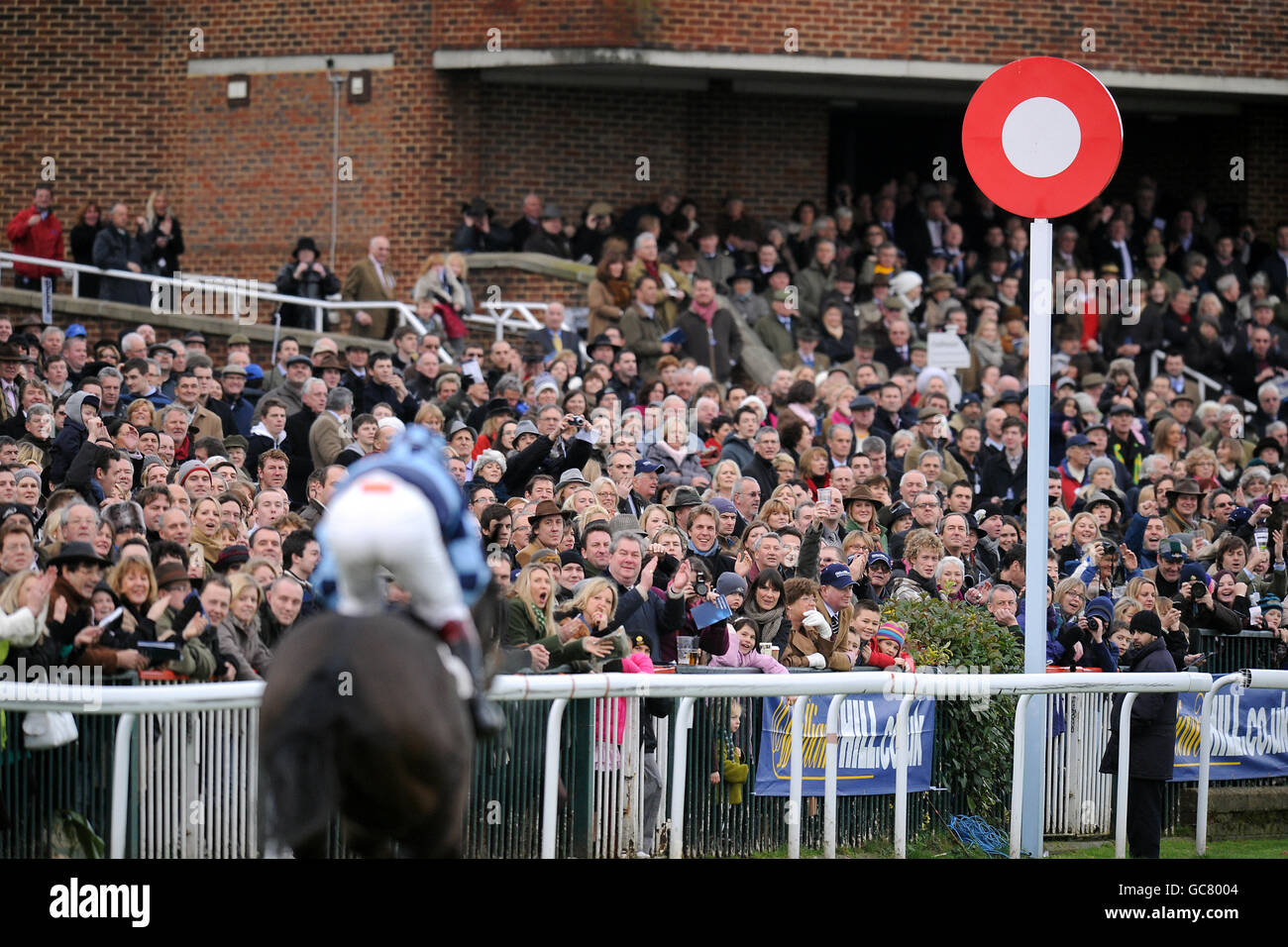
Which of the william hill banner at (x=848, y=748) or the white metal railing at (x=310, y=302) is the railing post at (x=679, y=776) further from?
the white metal railing at (x=310, y=302)

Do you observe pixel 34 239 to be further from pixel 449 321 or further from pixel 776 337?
pixel 776 337

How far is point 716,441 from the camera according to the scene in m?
14.6

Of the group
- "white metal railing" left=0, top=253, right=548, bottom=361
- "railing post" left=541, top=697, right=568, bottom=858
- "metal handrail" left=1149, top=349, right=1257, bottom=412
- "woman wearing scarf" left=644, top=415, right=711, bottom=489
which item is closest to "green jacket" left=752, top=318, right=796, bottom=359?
"white metal railing" left=0, top=253, right=548, bottom=361

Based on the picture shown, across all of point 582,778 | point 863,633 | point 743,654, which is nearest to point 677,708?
point 582,778

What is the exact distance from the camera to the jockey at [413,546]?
4.90 metres

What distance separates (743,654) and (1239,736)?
2819 mm

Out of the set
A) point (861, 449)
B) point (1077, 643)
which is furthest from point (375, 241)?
point (1077, 643)

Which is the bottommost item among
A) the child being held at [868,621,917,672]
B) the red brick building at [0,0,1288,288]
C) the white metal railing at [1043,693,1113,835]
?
the white metal railing at [1043,693,1113,835]

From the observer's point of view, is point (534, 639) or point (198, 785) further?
point (534, 639)

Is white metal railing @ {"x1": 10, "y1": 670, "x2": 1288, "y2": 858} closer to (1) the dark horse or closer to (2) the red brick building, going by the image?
(1) the dark horse

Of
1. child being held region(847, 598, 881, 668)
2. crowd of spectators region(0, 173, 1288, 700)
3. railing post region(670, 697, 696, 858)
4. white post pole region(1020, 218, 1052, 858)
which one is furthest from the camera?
child being held region(847, 598, 881, 668)

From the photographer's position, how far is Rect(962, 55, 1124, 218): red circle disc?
8.60 meters

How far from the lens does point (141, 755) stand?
280 inches
